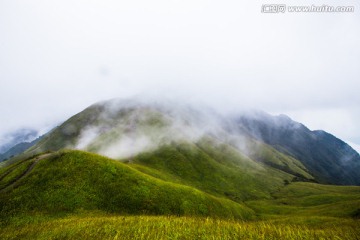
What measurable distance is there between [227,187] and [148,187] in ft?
498

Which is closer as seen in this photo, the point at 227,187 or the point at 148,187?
the point at 148,187

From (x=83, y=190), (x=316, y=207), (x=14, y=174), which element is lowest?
(x=316, y=207)

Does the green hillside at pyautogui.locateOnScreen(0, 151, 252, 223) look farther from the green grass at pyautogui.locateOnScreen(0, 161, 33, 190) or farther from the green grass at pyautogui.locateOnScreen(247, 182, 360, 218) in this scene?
the green grass at pyautogui.locateOnScreen(247, 182, 360, 218)

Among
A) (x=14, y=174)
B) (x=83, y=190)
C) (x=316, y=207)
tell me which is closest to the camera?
(x=83, y=190)

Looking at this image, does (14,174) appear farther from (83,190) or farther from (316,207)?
(316,207)

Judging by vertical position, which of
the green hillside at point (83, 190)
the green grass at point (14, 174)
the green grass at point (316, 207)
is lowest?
the green grass at point (316, 207)

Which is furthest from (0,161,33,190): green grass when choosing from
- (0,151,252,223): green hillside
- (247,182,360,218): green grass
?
(247,182,360,218): green grass

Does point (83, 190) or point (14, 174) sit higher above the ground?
point (14, 174)

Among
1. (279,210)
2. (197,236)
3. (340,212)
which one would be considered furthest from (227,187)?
(197,236)

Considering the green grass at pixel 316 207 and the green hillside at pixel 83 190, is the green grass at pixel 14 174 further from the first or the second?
the green grass at pixel 316 207

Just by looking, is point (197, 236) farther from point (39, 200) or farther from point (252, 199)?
point (252, 199)

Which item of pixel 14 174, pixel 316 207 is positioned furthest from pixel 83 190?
pixel 316 207

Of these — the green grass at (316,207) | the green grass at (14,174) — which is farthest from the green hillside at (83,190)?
the green grass at (316,207)

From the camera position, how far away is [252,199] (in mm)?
194000
